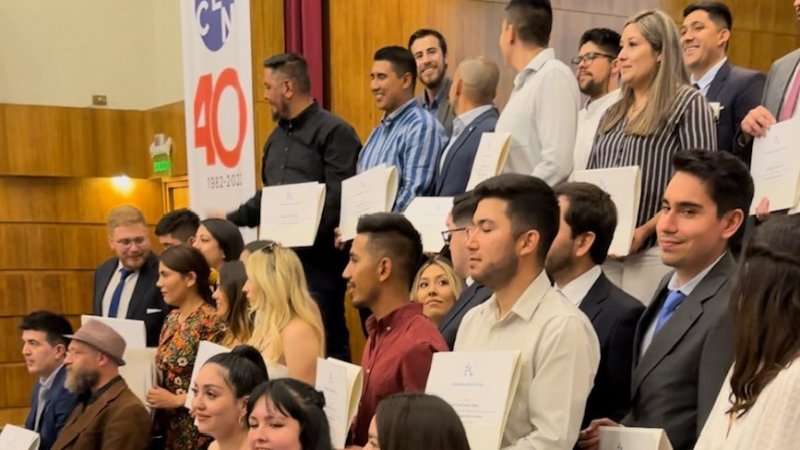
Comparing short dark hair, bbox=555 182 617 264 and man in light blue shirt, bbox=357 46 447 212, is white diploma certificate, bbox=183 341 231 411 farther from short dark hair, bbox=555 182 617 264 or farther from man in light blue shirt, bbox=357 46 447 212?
short dark hair, bbox=555 182 617 264

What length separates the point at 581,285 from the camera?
2.65 metres

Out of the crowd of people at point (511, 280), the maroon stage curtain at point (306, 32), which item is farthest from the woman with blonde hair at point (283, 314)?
the maroon stage curtain at point (306, 32)

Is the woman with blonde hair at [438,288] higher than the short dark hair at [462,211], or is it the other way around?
the short dark hair at [462,211]

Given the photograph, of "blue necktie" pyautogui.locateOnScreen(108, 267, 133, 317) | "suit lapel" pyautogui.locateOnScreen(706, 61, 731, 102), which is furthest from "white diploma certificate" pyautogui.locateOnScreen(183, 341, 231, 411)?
"suit lapel" pyautogui.locateOnScreen(706, 61, 731, 102)

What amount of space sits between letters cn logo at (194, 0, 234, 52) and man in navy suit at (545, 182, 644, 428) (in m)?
3.17

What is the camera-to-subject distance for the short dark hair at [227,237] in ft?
14.8

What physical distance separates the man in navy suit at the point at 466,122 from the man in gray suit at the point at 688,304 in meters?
1.54

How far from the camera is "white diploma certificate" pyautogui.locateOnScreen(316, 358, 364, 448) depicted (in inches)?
103

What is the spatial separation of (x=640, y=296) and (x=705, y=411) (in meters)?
0.95

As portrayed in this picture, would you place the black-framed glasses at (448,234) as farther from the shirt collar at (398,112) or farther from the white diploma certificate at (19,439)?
the white diploma certificate at (19,439)

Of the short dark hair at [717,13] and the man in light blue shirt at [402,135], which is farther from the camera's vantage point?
the man in light blue shirt at [402,135]

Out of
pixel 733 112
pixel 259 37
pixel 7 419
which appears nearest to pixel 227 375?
pixel 733 112

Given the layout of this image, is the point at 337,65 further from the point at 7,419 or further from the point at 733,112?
the point at 7,419

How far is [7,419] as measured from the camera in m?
7.64
